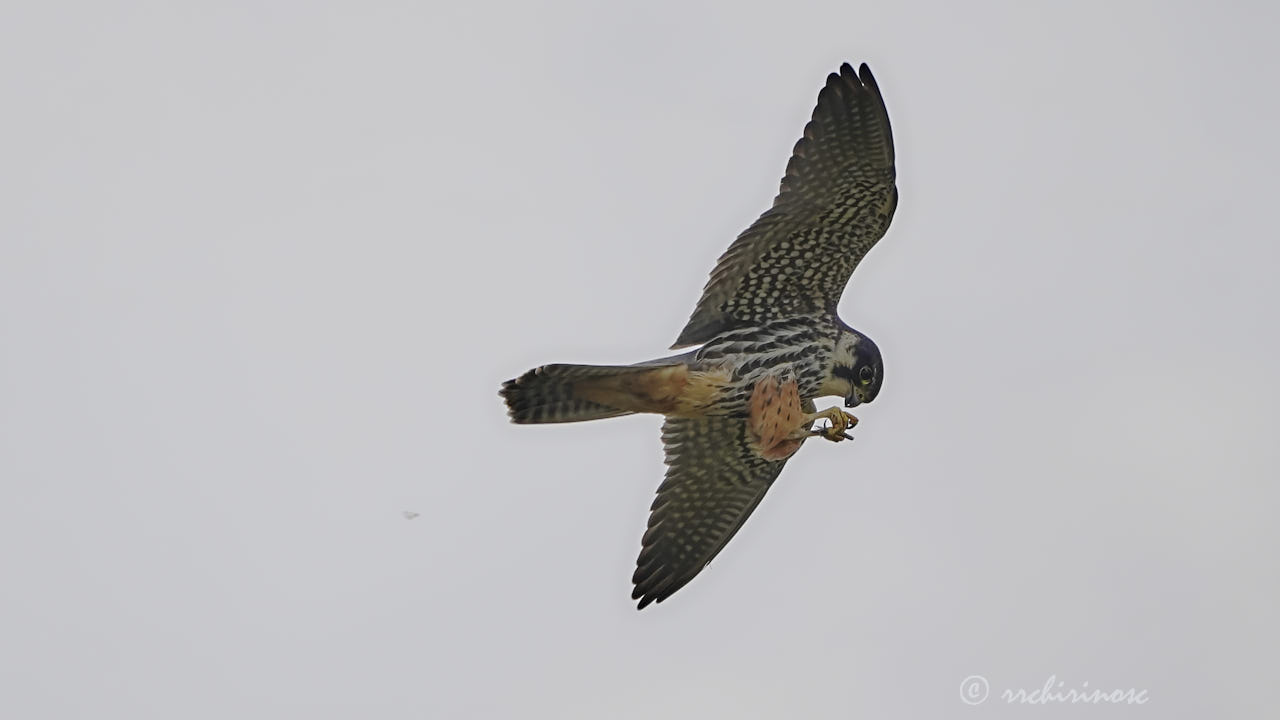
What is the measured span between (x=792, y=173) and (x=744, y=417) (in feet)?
6.12

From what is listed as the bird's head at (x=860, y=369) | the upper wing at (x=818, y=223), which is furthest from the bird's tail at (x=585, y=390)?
the bird's head at (x=860, y=369)

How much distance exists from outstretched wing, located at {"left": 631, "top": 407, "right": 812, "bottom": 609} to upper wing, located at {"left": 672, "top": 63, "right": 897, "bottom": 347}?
3.72ft

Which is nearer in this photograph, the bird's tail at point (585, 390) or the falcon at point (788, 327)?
the bird's tail at point (585, 390)

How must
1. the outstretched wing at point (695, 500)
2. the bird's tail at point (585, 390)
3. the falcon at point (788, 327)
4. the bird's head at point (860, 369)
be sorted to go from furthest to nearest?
the outstretched wing at point (695, 500), the bird's head at point (860, 369), the falcon at point (788, 327), the bird's tail at point (585, 390)

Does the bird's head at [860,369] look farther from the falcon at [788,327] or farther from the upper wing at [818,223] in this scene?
the upper wing at [818,223]

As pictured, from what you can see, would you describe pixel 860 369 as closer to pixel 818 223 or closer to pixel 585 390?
pixel 818 223

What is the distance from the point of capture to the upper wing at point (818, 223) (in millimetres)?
14023

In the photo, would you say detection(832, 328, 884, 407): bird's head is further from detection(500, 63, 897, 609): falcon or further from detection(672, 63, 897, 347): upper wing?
detection(672, 63, 897, 347): upper wing

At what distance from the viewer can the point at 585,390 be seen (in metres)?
13.8

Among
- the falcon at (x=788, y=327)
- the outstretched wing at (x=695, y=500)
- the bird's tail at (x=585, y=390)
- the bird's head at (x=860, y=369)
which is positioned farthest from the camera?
the outstretched wing at (x=695, y=500)

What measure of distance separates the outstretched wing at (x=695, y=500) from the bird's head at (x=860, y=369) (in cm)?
116

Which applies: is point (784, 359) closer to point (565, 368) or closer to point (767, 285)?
point (767, 285)

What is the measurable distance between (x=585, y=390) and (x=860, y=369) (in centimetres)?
200

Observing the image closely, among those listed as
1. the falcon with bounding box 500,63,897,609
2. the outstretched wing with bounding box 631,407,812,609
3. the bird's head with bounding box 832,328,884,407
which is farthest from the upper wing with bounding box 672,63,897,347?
the outstretched wing with bounding box 631,407,812,609
